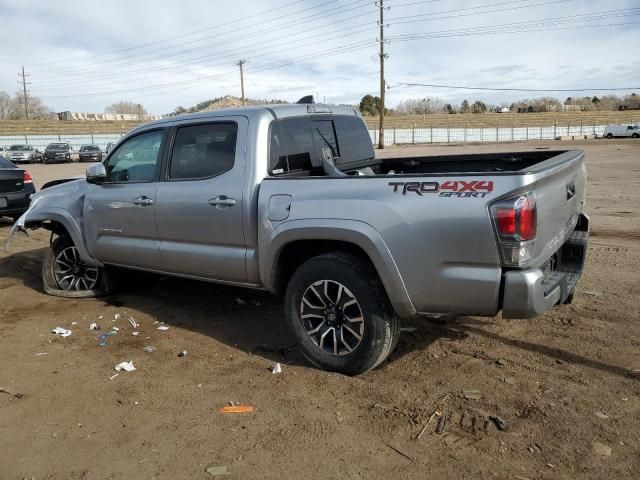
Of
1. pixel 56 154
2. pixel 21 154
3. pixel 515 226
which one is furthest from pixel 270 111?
pixel 21 154

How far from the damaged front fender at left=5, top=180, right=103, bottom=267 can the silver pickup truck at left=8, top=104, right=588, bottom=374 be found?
0.02 m

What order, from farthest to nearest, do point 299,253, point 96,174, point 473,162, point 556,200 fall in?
point 96,174 < point 473,162 < point 299,253 < point 556,200

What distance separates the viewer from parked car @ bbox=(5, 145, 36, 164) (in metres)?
39.3

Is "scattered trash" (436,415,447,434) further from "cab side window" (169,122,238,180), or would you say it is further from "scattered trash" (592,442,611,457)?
"cab side window" (169,122,238,180)

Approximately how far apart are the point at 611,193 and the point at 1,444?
44.3 feet

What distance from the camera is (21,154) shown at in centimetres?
3975

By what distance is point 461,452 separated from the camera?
295cm

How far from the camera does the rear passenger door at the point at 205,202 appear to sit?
4.32 m

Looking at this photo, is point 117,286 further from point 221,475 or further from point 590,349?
point 590,349

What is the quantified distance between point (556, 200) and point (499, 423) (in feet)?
4.80

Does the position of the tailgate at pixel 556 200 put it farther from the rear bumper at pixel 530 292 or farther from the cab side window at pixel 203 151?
the cab side window at pixel 203 151

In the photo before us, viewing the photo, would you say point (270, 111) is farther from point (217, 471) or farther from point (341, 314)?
point (217, 471)

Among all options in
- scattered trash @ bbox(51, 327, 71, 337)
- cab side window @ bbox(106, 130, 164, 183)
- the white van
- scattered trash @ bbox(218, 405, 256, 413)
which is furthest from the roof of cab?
the white van

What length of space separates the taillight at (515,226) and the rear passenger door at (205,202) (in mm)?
1992
